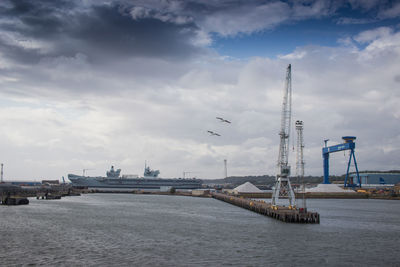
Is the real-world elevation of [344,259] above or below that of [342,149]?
below

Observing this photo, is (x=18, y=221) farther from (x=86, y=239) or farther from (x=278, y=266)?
(x=278, y=266)

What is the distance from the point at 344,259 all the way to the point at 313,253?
10.4 ft

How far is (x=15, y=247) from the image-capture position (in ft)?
122

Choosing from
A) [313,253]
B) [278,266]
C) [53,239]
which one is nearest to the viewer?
[278,266]

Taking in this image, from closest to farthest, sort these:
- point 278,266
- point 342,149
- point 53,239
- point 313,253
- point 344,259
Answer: point 278,266 → point 344,259 → point 313,253 → point 53,239 → point 342,149

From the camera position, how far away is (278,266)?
104 ft

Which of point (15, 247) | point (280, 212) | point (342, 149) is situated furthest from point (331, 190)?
point (15, 247)

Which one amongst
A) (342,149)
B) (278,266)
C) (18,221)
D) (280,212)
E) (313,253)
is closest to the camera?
(278,266)

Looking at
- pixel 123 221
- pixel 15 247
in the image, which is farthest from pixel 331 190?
pixel 15 247

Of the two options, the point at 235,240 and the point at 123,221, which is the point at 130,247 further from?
the point at 123,221

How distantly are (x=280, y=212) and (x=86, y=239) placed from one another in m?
33.5

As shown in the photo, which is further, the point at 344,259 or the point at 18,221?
the point at 18,221

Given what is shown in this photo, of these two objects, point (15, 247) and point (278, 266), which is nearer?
point (278, 266)

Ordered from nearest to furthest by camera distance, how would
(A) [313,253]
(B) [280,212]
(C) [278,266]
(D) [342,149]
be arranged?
1. (C) [278,266]
2. (A) [313,253]
3. (B) [280,212]
4. (D) [342,149]
